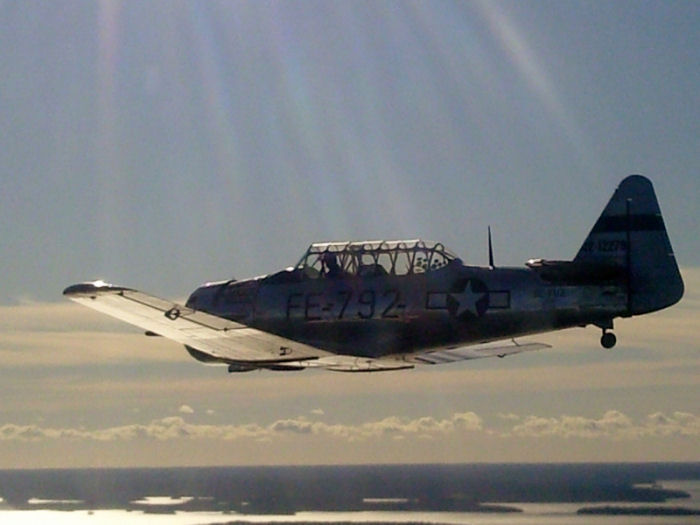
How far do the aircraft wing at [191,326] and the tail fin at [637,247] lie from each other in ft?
22.4

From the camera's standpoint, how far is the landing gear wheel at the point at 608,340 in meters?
24.8

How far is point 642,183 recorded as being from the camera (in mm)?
26109

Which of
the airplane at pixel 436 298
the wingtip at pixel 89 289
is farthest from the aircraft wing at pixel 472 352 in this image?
the wingtip at pixel 89 289

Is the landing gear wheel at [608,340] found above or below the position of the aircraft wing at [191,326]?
above

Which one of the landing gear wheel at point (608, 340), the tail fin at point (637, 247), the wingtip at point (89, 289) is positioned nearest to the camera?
the wingtip at point (89, 289)

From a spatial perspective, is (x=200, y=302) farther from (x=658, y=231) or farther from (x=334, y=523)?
(x=334, y=523)

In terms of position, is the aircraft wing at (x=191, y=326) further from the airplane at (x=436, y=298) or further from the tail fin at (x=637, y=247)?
the tail fin at (x=637, y=247)

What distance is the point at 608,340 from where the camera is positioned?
2486cm

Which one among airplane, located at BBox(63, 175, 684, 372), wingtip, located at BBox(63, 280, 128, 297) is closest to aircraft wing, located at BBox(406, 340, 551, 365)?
airplane, located at BBox(63, 175, 684, 372)

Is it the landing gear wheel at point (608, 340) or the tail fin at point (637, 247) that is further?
the tail fin at point (637, 247)

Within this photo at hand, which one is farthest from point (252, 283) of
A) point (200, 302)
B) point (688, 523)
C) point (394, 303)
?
point (688, 523)

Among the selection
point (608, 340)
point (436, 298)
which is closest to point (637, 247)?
point (608, 340)

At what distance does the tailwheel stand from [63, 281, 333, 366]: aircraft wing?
6.23 metres

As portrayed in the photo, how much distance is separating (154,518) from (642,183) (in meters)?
109
